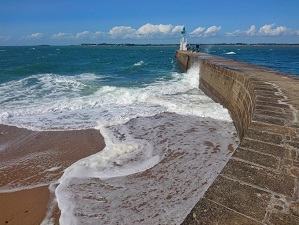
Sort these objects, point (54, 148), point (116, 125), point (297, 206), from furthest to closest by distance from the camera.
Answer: point (116, 125)
point (54, 148)
point (297, 206)

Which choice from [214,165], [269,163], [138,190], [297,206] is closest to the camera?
[297,206]

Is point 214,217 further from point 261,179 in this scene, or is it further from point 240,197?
point 261,179

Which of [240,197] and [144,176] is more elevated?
[240,197]

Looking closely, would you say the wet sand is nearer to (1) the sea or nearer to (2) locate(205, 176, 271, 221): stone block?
(1) the sea

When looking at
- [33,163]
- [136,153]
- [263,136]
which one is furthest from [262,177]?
[33,163]

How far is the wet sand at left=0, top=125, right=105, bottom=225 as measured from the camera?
4.13m

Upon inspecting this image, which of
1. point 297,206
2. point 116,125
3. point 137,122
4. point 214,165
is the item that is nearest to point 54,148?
point 116,125

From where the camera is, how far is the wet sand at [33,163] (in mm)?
4133

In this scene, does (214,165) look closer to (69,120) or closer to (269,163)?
(269,163)

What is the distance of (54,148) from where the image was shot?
655 cm

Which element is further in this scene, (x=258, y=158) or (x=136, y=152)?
(x=136, y=152)

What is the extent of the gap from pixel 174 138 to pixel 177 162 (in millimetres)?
1544

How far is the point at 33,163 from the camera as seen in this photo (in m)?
5.73

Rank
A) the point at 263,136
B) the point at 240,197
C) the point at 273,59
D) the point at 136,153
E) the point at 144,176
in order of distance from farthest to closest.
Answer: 1. the point at 273,59
2. the point at 136,153
3. the point at 144,176
4. the point at 263,136
5. the point at 240,197
